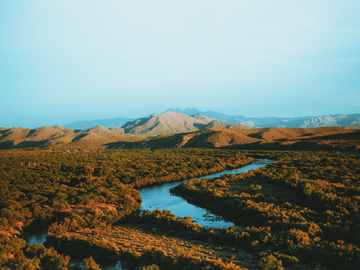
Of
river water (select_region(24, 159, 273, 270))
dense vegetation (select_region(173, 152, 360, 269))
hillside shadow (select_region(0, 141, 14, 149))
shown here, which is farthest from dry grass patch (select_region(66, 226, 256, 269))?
hillside shadow (select_region(0, 141, 14, 149))

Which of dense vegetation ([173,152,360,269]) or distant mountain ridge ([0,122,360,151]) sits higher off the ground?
distant mountain ridge ([0,122,360,151])

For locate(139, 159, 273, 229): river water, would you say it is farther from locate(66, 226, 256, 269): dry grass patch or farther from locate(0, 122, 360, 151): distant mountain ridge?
locate(0, 122, 360, 151): distant mountain ridge

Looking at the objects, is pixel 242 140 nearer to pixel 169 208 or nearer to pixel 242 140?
pixel 242 140

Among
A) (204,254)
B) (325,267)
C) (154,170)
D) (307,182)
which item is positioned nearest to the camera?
(325,267)

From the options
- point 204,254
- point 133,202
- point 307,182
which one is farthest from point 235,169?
point 204,254

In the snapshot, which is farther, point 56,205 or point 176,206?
point 176,206

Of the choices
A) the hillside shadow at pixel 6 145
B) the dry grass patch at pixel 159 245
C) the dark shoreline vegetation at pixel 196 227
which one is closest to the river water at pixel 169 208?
the dark shoreline vegetation at pixel 196 227

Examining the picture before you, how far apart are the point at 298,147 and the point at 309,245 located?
9880cm

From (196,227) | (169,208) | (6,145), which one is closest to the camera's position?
(196,227)

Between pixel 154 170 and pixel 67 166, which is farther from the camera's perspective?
pixel 67 166

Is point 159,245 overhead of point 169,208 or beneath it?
overhead

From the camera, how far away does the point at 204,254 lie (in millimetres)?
19859

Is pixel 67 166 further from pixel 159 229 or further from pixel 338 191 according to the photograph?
pixel 338 191

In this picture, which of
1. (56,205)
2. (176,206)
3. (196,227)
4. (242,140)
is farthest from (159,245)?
(242,140)
